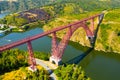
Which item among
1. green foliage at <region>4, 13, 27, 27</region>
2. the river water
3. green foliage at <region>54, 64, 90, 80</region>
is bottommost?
green foliage at <region>4, 13, 27, 27</region>

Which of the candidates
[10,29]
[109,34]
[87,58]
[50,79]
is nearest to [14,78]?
[50,79]

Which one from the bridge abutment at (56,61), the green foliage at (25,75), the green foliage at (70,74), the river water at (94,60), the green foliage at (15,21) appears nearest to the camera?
the green foliage at (70,74)

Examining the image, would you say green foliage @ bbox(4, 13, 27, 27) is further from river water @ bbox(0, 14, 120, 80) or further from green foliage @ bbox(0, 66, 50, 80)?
green foliage @ bbox(0, 66, 50, 80)

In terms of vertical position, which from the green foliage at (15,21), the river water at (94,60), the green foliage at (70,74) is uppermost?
the green foliage at (70,74)

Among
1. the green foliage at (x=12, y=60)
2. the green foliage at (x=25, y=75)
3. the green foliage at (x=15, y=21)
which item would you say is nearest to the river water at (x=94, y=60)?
the green foliage at (x=12, y=60)

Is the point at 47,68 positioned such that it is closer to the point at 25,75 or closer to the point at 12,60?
the point at 25,75

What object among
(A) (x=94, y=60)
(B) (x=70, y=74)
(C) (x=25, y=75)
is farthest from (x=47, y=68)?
(A) (x=94, y=60)

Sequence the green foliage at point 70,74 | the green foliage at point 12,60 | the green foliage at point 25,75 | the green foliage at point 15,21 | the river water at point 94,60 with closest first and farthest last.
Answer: the green foliage at point 70,74 < the green foliage at point 25,75 < the green foliage at point 12,60 < the river water at point 94,60 < the green foliage at point 15,21

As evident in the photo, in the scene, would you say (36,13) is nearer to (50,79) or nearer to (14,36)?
(14,36)

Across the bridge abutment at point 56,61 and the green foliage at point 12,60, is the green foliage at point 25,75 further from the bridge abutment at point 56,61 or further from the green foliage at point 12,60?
the bridge abutment at point 56,61

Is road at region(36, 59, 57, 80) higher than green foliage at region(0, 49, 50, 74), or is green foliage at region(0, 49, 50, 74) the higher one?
green foliage at region(0, 49, 50, 74)

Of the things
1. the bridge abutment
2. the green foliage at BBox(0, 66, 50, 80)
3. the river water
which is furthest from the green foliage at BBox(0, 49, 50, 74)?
the river water
